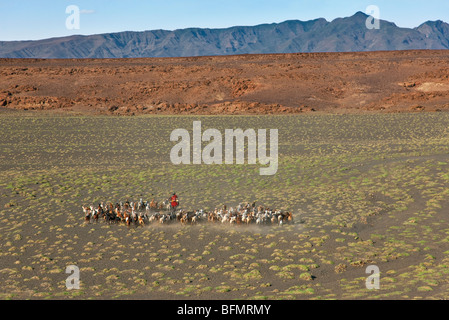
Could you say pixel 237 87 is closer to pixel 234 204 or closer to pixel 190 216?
pixel 234 204

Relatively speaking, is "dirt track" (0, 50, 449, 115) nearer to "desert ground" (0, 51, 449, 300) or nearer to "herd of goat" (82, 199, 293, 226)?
"desert ground" (0, 51, 449, 300)

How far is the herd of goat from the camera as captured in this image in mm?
16672

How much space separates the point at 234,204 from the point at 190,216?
102 inches

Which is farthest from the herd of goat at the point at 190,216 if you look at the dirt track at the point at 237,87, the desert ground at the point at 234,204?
the dirt track at the point at 237,87

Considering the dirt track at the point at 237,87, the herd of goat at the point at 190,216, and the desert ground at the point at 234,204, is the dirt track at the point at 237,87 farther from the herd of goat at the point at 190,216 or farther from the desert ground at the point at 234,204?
the herd of goat at the point at 190,216

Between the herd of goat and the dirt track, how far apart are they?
4699 cm

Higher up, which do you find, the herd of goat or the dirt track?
the dirt track

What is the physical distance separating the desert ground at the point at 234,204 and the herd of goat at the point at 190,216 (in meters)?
0.36

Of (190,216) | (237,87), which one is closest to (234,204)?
(190,216)

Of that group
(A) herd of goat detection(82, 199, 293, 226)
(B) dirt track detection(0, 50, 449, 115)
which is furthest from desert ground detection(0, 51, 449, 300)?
(B) dirt track detection(0, 50, 449, 115)

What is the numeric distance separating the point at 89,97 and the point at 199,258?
210 feet

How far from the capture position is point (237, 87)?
74938mm

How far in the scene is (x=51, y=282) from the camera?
1220 cm
